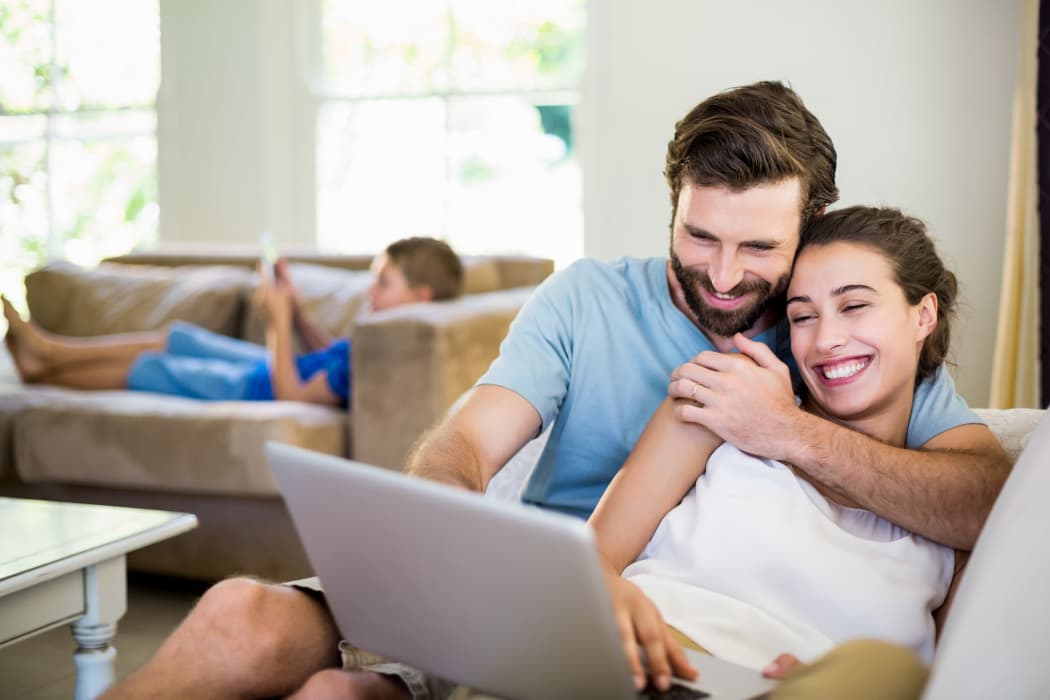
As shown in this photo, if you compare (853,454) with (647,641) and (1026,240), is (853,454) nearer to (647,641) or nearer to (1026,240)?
(647,641)

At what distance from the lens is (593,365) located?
1.80m

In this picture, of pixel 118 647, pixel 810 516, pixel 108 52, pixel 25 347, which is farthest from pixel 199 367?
pixel 108 52

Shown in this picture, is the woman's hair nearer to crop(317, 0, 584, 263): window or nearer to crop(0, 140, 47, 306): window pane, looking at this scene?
crop(317, 0, 584, 263): window

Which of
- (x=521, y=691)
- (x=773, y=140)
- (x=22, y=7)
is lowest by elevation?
(x=521, y=691)

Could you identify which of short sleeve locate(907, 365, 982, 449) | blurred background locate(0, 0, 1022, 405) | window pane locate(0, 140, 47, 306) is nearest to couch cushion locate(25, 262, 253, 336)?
blurred background locate(0, 0, 1022, 405)

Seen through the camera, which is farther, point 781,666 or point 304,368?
point 304,368

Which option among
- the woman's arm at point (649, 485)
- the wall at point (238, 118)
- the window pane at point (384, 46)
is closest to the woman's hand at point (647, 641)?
the woman's arm at point (649, 485)

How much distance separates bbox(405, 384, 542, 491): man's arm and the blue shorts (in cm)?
177

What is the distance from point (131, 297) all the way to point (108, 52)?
6.16 ft

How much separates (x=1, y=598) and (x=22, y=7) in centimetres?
450

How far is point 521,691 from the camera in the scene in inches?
41.9

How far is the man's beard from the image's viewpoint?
1.67m

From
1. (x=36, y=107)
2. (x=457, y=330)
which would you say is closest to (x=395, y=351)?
(x=457, y=330)

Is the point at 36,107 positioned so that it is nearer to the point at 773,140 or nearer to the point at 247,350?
the point at 247,350
